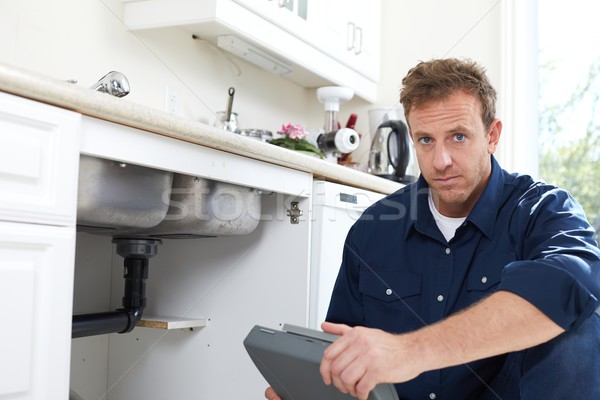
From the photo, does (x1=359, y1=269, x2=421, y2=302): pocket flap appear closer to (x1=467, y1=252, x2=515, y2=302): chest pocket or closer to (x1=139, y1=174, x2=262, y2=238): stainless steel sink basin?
(x1=467, y1=252, x2=515, y2=302): chest pocket

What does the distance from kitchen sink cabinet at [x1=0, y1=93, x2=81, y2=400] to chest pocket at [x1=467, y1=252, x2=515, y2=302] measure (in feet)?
2.26

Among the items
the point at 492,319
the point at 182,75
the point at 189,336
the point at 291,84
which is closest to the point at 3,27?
the point at 182,75

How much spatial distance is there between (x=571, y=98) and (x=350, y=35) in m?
0.86

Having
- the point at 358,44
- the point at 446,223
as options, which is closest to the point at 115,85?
the point at 446,223

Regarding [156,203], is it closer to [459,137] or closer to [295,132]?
[459,137]

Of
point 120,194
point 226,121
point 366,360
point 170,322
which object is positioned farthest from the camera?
point 226,121

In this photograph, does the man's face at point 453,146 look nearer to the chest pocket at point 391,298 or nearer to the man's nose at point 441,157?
the man's nose at point 441,157

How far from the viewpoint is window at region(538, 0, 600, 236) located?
2.53m

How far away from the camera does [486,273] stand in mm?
1240

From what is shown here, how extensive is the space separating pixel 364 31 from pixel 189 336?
1.46 m

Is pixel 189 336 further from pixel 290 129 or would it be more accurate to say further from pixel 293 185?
→ pixel 290 129

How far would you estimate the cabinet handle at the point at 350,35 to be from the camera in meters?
2.53

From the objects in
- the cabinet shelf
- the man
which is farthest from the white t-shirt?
the cabinet shelf

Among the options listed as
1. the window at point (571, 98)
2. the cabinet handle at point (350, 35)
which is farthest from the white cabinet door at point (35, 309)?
the window at point (571, 98)
